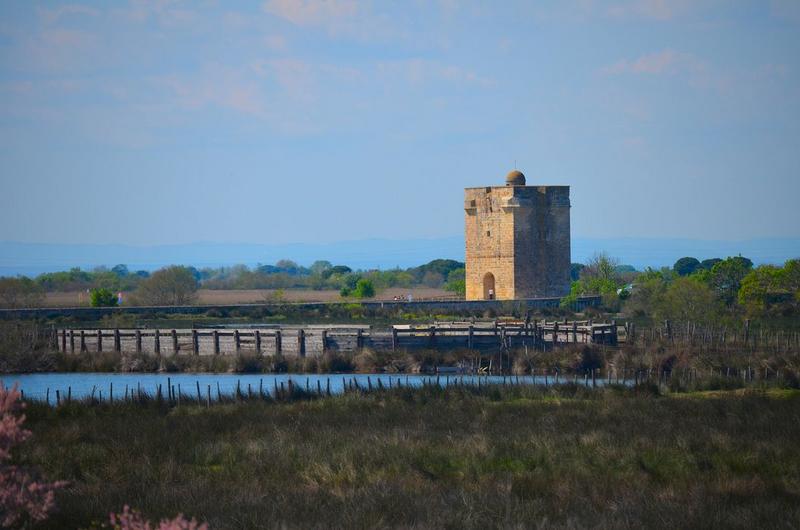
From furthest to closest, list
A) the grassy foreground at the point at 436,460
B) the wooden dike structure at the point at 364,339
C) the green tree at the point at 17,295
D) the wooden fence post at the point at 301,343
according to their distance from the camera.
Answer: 1. the green tree at the point at 17,295
2. the wooden dike structure at the point at 364,339
3. the wooden fence post at the point at 301,343
4. the grassy foreground at the point at 436,460

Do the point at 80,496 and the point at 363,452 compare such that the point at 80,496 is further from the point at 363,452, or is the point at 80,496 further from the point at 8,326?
the point at 8,326

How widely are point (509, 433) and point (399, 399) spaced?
4.67 m

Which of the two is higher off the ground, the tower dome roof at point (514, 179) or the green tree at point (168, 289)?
the tower dome roof at point (514, 179)

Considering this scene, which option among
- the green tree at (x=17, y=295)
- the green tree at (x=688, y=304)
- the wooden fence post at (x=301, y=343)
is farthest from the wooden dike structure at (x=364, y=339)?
the green tree at (x=17, y=295)

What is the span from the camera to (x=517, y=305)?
2114 inches

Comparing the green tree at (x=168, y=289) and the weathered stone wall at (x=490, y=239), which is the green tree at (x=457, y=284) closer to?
the weathered stone wall at (x=490, y=239)

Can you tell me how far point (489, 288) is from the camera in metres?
57.4

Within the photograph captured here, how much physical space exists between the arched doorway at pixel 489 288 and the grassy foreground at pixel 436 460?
33.2 m

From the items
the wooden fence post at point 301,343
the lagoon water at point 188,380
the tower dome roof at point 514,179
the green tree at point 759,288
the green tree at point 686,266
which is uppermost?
the tower dome roof at point 514,179

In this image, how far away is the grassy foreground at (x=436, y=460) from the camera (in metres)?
13.2

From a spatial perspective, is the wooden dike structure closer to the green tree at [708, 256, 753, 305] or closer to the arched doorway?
the arched doorway

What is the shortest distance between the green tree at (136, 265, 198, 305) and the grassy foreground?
155 feet

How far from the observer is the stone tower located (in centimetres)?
5522

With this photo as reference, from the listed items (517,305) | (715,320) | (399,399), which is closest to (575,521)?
(399,399)
